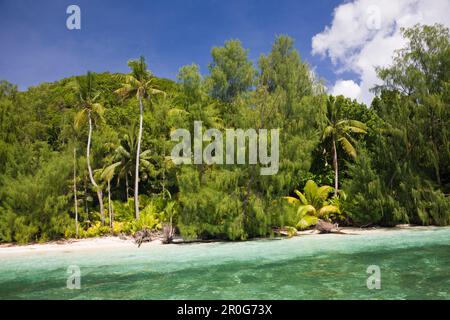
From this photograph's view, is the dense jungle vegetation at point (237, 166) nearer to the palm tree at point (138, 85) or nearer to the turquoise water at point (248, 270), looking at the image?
the palm tree at point (138, 85)

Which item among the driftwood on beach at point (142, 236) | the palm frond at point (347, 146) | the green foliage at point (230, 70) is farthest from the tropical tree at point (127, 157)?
the palm frond at point (347, 146)

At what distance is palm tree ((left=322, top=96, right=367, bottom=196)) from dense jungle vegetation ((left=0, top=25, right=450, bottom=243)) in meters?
3.98

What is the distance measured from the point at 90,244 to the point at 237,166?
9.16 m

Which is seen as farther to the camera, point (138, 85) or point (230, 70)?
point (230, 70)

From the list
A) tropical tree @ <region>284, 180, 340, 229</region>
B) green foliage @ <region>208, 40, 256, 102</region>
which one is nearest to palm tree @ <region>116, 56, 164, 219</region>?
green foliage @ <region>208, 40, 256, 102</region>

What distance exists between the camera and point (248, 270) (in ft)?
39.5

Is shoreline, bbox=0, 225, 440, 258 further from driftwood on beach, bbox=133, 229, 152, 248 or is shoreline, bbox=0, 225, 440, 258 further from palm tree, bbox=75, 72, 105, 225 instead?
palm tree, bbox=75, 72, 105, 225

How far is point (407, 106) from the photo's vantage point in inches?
952

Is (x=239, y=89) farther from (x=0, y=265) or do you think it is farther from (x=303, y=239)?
(x=0, y=265)

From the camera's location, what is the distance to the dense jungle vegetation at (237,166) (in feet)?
67.1

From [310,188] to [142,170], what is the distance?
12.8 meters

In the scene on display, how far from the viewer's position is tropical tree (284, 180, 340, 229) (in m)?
23.2

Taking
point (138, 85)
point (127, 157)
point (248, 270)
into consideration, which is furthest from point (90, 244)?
point (248, 270)

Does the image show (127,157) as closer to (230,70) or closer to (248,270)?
(230,70)
